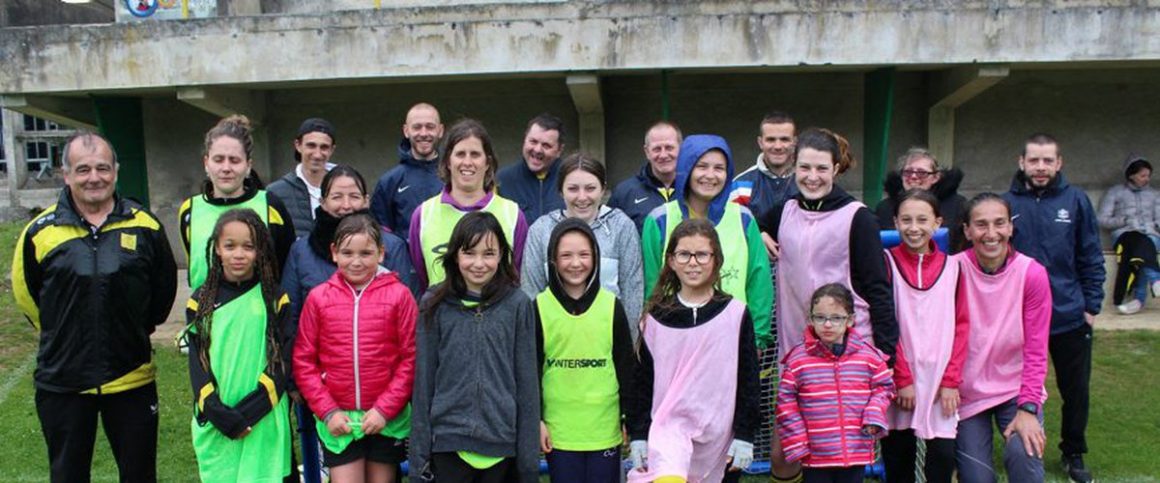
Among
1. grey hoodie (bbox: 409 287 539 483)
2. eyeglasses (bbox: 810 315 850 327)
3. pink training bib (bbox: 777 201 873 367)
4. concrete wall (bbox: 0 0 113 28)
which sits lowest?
grey hoodie (bbox: 409 287 539 483)

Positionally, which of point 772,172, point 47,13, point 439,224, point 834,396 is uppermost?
point 47,13

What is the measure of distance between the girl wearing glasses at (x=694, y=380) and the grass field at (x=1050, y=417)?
1.43m

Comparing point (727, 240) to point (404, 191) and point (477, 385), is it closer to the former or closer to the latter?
point (477, 385)

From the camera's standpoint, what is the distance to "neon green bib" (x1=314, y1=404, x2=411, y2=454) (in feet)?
11.6

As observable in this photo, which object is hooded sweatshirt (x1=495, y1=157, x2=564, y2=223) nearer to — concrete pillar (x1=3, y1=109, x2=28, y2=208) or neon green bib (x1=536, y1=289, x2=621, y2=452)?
neon green bib (x1=536, y1=289, x2=621, y2=452)

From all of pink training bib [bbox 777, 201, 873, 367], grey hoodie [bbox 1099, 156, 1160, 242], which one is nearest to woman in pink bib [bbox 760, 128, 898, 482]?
pink training bib [bbox 777, 201, 873, 367]

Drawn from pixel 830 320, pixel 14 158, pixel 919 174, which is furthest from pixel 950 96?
pixel 14 158

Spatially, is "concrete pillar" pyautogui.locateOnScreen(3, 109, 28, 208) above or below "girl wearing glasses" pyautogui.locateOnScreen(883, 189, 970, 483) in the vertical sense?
above

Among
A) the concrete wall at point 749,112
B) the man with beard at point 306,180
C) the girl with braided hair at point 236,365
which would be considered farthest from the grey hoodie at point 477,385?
the concrete wall at point 749,112

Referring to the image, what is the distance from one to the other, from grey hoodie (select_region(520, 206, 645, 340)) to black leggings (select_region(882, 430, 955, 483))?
1.35 meters

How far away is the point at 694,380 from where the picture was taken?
351 cm

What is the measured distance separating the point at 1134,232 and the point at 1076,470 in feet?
17.4

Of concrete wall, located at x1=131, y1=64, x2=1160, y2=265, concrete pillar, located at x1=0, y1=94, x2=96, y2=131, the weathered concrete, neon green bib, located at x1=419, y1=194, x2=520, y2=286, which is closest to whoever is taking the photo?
neon green bib, located at x1=419, y1=194, x2=520, y2=286

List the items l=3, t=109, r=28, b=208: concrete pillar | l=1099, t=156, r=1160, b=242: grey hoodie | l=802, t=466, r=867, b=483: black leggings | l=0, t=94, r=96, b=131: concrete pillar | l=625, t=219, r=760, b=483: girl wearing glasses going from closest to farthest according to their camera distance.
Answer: l=625, t=219, r=760, b=483: girl wearing glasses < l=802, t=466, r=867, b=483: black leggings < l=1099, t=156, r=1160, b=242: grey hoodie < l=0, t=94, r=96, b=131: concrete pillar < l=3, t=109, r=28, b=208: concrete pillar
